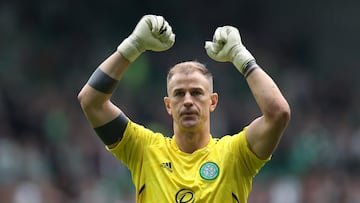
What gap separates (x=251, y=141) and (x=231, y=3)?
1304cm

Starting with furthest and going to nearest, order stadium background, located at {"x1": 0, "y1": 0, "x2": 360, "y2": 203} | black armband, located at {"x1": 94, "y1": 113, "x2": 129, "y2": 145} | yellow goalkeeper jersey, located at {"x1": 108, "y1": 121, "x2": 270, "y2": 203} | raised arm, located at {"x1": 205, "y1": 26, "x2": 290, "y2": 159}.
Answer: stadium background, located at {"x1": 0, "y1": 0, "x2": 360, "y2": 203}, black armband, located at {"x1": 94, "y1": 113, "x2": 129, "y2": 145}, yellow goalkeeper jersey, located at {"x1": 108, "y1": 121, "x2": 270, "y2": 203}, raised arm, located at {"x1": 205, "y1": 26, "x2": 290, "y2": 159}

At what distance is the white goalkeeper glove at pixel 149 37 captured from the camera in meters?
6.96

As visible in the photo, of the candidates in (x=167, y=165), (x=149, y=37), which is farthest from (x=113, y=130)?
(x=149, y=37)

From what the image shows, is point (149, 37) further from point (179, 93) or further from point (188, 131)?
point (188, 131)

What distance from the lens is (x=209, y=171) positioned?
697 centimetres

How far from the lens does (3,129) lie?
1463 centimetres

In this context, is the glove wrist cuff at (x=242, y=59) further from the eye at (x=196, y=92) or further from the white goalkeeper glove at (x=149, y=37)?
the white goalkeeper glove at (x=149, y=37)

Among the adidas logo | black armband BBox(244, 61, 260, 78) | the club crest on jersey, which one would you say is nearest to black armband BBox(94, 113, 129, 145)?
the adidas logo

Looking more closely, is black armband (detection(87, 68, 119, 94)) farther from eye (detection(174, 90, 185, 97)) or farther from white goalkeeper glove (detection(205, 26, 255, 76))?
white goalkeeper glove (detection(205, 26, 255, 76))

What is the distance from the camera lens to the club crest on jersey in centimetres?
695

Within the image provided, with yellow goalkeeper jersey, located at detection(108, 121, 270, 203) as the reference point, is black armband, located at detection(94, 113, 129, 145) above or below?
above

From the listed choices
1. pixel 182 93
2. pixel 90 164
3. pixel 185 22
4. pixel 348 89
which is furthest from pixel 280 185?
pixel 182 93

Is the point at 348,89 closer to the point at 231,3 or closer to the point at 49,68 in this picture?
the point at 231,3

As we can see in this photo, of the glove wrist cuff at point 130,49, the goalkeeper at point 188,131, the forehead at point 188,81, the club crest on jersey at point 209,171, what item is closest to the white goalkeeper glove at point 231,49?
the goalkeeper at point 188,131
